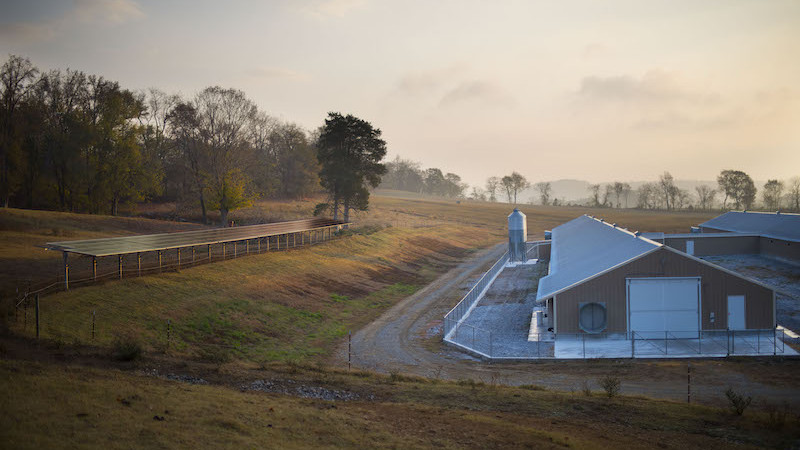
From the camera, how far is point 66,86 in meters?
61.1

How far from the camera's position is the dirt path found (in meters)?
18.6

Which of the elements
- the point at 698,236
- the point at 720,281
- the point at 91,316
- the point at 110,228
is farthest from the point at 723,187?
the point at 91,316

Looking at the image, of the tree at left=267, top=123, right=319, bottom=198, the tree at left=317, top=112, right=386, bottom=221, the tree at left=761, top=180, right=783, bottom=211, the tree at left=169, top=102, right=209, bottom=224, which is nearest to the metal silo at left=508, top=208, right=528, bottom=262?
the tree at left=317, top=112, right=386, bottom=221

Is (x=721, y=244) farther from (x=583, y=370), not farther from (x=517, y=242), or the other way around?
(x=583, y=370)

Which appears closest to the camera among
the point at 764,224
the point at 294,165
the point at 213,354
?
the point at 213,354

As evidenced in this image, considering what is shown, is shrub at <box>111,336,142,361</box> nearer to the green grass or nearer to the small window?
the green grass

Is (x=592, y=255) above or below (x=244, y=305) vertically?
above

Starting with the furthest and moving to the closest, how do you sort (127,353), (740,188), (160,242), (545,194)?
(545,194) → (740,188) → (160,242) → (127,353)

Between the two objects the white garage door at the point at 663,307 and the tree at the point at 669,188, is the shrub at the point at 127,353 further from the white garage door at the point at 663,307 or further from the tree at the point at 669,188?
the tree at the point at 669,188

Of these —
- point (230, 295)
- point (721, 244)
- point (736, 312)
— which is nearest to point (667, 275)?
point (736, 312)

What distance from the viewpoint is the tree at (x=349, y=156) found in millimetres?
64125

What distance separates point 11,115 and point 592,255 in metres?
59.2

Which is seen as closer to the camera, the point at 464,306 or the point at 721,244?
the point at 464,306

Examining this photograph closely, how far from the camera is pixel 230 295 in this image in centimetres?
3044
